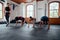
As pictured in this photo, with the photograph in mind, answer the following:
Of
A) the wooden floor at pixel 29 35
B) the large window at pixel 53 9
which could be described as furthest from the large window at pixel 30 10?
the wooden floor at pixel 29 35

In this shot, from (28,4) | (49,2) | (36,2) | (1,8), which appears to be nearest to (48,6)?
(49,2)

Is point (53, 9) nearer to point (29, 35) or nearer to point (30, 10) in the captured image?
point (30, 10)

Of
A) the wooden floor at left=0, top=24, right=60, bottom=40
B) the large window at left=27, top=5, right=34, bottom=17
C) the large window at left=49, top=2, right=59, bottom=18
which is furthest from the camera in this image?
the large window at left=27, top=5, right=34, bottom=17

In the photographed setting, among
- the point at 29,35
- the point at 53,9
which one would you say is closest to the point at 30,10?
the point at 53,9

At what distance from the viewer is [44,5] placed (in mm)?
11398

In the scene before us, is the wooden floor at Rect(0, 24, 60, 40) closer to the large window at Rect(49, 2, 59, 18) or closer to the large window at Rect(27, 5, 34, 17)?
the large window at Rect(49, 2, 59, 18)

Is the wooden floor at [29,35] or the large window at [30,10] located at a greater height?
Result: the large window at [30,10]

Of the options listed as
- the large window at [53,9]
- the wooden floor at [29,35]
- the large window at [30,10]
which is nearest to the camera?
the wooden floor at [29,35]

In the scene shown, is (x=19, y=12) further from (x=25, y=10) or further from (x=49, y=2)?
(x=49, y=2)

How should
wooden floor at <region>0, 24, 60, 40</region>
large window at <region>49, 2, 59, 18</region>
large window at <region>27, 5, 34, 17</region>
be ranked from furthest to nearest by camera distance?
large window at <region>27, 5, 34, 17</region> → large window at <region>49, 2, 59, 18</region> → wooden floor at <region>0, 24, 60, 40</region>

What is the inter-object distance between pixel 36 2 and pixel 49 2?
1.22m

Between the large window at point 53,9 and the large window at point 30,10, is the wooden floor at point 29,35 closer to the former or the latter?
the large window at point 53,9

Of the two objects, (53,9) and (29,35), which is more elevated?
(53,9)

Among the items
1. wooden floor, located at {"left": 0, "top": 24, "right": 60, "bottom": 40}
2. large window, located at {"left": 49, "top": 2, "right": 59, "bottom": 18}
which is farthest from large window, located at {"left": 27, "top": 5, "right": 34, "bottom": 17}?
wooden floor, located at {"left": 0, "top": 24, "right": 60, "bottom": 40}
